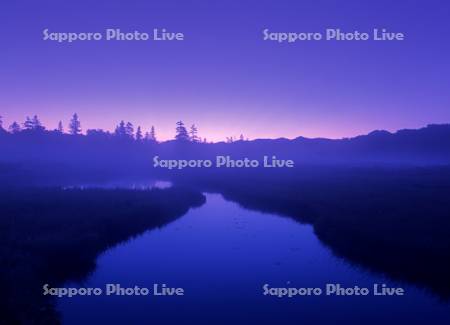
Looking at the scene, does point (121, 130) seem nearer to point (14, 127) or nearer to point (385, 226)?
point (14, 127)

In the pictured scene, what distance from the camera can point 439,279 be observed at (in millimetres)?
15461

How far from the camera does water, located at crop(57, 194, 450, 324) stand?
535 inches

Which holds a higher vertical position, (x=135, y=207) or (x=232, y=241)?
(x=135, y=207)

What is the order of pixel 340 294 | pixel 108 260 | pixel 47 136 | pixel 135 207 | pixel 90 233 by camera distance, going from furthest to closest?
pixel 47 136
pixel 135 207
pixel 90 233
pixel 108 260
pixel 340 294

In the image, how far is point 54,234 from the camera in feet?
64.2

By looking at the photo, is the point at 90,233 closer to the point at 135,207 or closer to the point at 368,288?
the point at 135,207

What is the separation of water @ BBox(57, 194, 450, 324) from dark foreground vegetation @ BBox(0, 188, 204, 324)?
44.6 inches

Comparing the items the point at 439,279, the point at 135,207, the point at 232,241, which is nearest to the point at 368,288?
the point at 439,279

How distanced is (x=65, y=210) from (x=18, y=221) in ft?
16.1

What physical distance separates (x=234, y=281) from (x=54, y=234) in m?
11.0

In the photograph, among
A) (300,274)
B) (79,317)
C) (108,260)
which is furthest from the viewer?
(108,260)

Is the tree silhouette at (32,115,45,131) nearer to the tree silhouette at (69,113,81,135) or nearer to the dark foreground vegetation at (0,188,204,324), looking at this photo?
the tree silhouette at (69,113,81,135)

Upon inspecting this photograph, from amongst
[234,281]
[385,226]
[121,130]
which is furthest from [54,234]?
[121,130]

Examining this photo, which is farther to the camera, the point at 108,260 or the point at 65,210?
the point at 65,210
